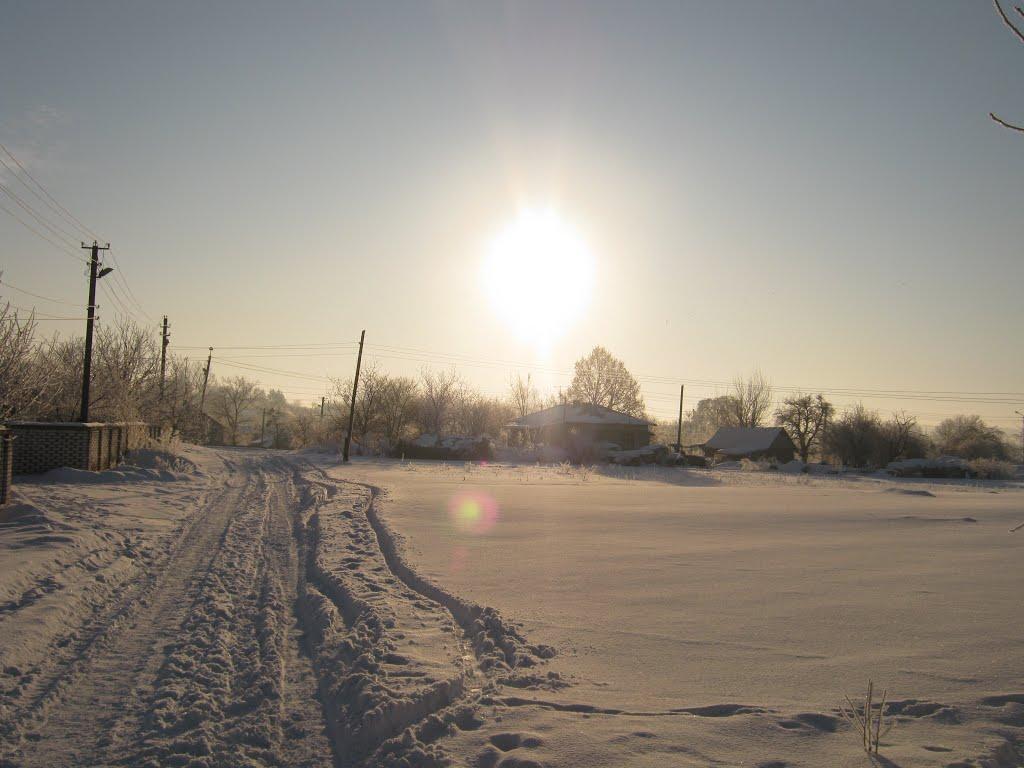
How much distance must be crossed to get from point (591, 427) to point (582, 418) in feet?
3.58

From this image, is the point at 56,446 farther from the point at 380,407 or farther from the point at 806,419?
the point at 806,419

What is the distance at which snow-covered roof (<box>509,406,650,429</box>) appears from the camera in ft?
185

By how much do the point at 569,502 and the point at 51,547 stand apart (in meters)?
11.6

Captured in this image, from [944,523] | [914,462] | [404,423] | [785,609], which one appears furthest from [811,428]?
[785,609]

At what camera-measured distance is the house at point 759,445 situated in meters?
62.9

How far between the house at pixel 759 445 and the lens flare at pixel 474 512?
4740 centimetres

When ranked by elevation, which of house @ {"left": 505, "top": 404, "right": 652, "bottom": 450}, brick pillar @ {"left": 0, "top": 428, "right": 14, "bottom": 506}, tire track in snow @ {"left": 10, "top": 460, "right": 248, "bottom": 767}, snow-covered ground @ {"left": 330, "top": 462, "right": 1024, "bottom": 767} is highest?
house @ {"left": 505, "top": 404, "right": 652, "bottom": 450}

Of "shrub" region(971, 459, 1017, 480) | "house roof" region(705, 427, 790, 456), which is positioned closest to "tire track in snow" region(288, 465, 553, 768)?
"shrub" region(971, 459, 1017, 480)

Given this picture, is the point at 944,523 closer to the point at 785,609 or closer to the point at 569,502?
the point at 569,502

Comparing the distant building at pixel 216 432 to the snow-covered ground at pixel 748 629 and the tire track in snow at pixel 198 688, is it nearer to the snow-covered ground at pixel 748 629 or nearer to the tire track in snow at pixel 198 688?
the snow-covered ground at pixel 748 629

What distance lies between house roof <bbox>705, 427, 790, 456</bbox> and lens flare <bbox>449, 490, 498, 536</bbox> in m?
50.2

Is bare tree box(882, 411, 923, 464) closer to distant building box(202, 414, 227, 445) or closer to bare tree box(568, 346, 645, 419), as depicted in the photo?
bare tree box(568, 346, 645, 419)

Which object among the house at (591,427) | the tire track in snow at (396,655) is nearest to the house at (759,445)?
the house at (591,427)

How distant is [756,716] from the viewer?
4.09 meters
